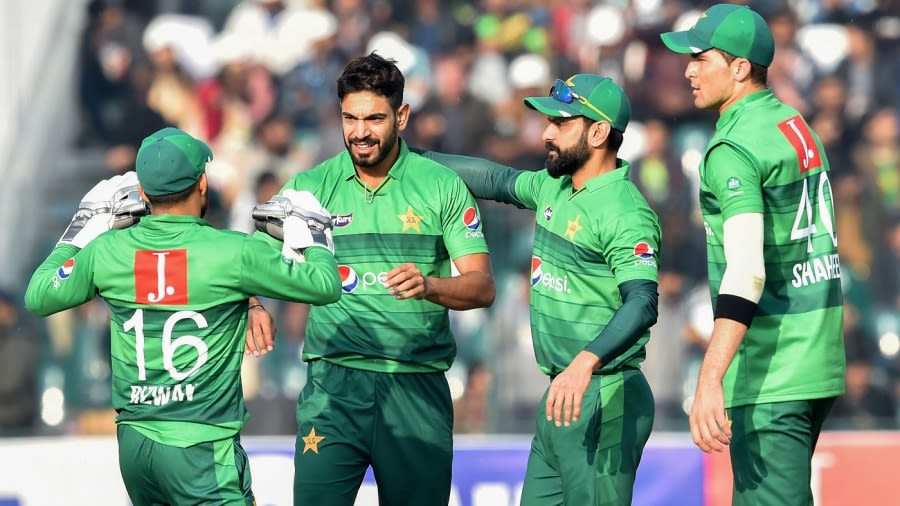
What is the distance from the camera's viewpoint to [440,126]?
10.5 m

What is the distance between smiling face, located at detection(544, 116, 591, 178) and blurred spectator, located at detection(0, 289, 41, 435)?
17.5 feet

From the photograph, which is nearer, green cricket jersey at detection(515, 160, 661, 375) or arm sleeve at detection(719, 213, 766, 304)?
arm sleeve at detection(719, 213, 766, 304)

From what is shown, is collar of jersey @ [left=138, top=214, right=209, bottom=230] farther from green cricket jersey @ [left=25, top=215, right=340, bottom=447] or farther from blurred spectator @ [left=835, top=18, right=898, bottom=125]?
blurred spectator @ [left=835, top=18, right=898, bottom=125]

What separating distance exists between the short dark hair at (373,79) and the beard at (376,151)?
0.13 meters

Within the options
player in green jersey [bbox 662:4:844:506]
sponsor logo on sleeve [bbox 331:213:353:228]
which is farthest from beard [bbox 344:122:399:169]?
player in green jersey [bbox 662:4:844:506]

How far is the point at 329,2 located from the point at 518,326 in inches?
137

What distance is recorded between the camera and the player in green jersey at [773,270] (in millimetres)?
4625

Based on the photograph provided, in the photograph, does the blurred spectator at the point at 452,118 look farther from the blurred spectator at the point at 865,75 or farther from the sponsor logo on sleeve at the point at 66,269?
the sponsor logo on sleeve at the point at 66,269

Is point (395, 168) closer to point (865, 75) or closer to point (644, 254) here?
point (644, 254)

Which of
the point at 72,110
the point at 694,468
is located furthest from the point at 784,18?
the point at 72,110

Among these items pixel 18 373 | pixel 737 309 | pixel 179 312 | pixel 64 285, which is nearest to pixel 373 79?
pixel 179 312

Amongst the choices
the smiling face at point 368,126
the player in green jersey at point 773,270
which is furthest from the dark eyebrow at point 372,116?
Result: the player in green jersey at point 773,270

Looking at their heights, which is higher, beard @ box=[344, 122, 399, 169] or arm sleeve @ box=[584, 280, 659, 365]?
beard @ box=[344, 122, 399, 169]

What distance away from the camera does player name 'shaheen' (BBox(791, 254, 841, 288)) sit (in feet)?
15.5
